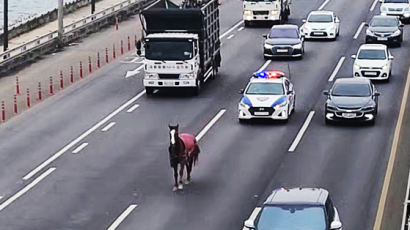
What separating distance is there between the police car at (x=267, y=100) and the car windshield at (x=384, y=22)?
17281 mm

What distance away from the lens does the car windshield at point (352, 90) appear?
131ft

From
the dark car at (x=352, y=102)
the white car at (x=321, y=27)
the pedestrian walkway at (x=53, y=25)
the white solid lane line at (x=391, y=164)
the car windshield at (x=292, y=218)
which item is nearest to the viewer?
the car windshield at (x=292, y=218)

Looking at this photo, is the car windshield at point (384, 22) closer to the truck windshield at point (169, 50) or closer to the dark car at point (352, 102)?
the truck windshield at point (169, 50)

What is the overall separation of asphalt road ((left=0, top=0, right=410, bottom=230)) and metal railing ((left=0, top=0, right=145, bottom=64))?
17.1ft

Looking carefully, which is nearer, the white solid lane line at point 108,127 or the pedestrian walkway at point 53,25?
the white solid lane line at point 108,127

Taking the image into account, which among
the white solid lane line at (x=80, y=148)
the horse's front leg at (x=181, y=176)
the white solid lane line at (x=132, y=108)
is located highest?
the horse's front leg at (x=181, y=176)

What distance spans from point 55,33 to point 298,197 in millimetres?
37909

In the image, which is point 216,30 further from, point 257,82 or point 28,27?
point 28,27

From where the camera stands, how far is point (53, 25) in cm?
6888

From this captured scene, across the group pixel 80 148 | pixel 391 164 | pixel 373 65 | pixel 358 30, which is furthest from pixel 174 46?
pixel 358 30

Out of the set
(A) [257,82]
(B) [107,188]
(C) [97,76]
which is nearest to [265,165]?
(B) [107,188]

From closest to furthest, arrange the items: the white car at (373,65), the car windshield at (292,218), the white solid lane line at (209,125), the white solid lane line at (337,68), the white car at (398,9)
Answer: the car windshield at (292,218), the white solid lane line at (209,125), the white car at (373,65), the white solid lane line at (337,68), the white car at (398,9)

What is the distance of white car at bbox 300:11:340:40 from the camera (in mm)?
59344

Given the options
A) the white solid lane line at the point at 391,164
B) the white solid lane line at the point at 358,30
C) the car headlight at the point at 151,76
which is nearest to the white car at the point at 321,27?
the white solid lane line at the point at 358,30
